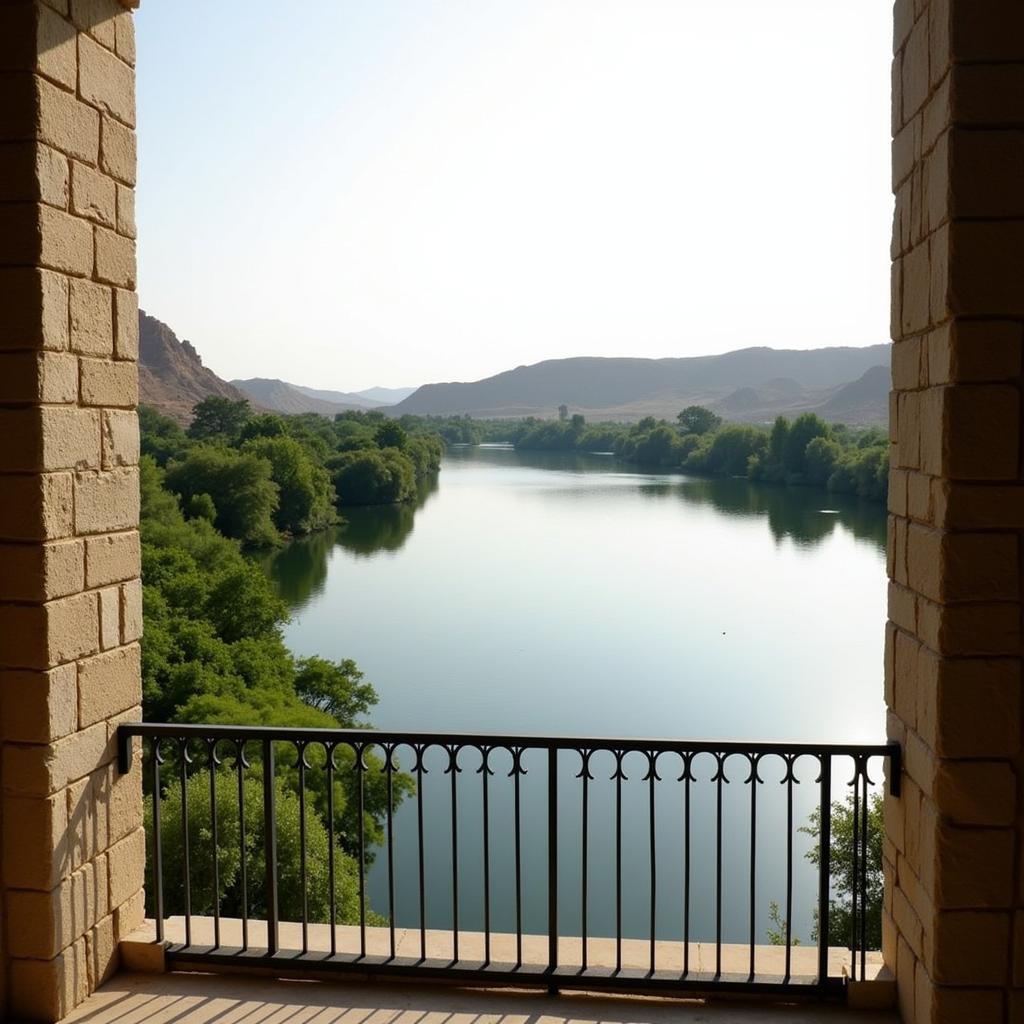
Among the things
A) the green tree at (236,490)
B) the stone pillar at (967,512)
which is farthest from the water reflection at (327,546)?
the stone pillar at (967,512)

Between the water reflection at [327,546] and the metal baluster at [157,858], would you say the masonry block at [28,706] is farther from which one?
the water reflection at [327,546]

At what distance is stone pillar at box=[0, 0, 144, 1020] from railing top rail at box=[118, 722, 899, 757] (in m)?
0.28

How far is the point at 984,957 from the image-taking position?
275cm

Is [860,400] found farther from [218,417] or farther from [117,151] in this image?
[117,151]

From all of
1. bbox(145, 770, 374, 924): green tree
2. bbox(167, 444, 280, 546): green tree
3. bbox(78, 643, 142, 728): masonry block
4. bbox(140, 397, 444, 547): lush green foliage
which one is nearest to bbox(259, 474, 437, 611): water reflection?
bbox(140, 397, 444, 547): lush green foliage

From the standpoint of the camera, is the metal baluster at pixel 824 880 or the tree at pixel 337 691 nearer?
the metal baluster at pixel 824 880

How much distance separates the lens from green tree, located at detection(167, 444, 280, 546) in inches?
1647

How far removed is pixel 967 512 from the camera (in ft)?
8.75

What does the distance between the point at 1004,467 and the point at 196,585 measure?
24.7 metres

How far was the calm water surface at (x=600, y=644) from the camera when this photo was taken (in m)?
14.0

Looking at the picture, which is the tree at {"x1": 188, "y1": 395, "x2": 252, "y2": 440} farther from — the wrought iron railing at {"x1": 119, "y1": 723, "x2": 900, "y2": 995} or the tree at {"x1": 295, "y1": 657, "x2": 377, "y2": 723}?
the wrought iron railing at {"x1": 119, "y1": 723, "x2": 900, "y2": 995}

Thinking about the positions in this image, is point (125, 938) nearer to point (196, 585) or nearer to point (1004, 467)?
point (1004, 467)

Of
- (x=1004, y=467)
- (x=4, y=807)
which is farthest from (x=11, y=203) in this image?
(x=1004, y=467)

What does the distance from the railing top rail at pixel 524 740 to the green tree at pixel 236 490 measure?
39.0m
